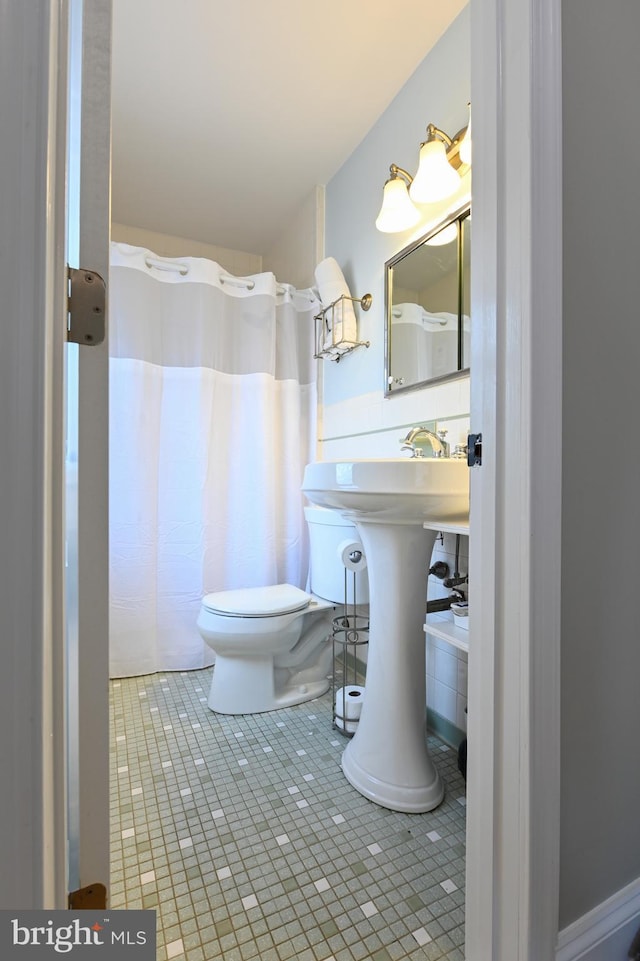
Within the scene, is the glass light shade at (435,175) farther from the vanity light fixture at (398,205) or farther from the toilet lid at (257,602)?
the toilet lid at (257,602)

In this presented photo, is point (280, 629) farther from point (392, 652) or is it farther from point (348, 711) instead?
point (392, 652)

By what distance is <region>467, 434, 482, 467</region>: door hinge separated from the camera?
70 cm

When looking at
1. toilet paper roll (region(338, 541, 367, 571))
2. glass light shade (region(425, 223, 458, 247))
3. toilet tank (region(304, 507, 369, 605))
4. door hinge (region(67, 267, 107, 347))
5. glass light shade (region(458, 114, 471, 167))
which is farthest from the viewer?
toilet tank (region(304, 507, 369, 605))

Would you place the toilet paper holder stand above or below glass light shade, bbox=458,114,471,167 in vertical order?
below

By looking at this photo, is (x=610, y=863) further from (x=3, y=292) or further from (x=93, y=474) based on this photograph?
(x=3, y=292)

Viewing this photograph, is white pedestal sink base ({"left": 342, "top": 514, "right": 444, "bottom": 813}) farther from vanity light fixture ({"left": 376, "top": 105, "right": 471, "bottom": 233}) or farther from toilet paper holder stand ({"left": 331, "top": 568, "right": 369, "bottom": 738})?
vanity light fixture ({"left": 376, "top": 105, "right": 471, "bottom": 233})

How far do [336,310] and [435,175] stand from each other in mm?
640

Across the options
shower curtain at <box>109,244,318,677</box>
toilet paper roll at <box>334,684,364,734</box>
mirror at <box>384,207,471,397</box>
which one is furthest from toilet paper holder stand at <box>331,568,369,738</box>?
mirror at <box>384,207,471,397</box>

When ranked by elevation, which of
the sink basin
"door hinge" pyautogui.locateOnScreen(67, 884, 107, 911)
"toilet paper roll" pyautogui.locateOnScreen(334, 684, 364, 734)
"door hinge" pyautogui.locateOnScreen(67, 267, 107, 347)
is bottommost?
"toilet paper roll" pyautogui.locateOnScreen(334, 684, 364, 734)

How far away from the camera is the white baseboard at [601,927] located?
0.69 m

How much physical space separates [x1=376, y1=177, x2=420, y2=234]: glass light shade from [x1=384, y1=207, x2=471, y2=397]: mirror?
79 millimetres

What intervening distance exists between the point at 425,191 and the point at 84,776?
1616mm

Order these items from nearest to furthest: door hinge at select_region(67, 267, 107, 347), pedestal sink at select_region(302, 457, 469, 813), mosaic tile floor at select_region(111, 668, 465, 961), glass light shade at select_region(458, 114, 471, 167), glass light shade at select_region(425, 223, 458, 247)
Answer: door hinge at select_region(67, 267, 107, 347) < mosaic tile floor at select_region(111, 668, 465, 961) < pedestal sink at select_region(302, 457, 469, 813) < glass light shade at select_region(458, 114, 471, 167) < glass light shade at select_region(425, 223, 458, 247)

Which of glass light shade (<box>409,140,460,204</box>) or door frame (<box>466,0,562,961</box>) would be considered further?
glass light shade (<box>409,140,460,204</box>)
